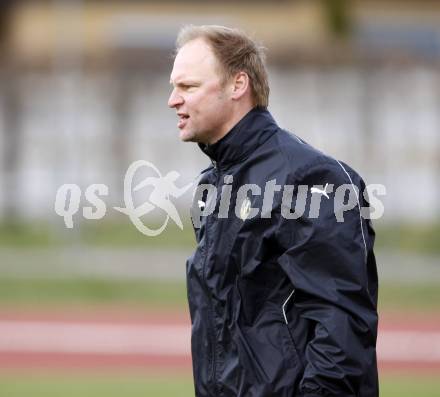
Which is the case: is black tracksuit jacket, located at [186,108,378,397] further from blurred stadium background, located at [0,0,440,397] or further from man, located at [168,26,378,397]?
blurred stadium background, located at [0,0,440,397]

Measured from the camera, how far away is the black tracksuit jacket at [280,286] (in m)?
3.40

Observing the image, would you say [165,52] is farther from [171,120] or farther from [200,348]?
[200,348]

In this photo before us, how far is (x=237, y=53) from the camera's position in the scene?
366cm

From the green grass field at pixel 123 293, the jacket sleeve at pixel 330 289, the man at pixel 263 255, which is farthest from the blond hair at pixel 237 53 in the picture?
the green grass field at pixel 123 293

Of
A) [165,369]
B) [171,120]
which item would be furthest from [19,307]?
[171,120]

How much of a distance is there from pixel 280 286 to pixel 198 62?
0.71 metres

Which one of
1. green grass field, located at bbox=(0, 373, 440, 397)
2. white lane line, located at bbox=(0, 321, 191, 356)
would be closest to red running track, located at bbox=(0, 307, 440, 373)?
white lane line, located at bbox=(0, 321, 191, 356)

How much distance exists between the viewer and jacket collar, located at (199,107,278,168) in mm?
3635

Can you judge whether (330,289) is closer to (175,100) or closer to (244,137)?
(244,137)

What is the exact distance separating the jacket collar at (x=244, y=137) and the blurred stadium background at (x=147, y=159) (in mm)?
8262

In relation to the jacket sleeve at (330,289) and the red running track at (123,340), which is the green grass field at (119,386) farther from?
the jacket sleeve at (330,289)

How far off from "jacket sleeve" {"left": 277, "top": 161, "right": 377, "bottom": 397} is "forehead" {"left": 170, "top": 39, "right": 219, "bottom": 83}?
0.43m

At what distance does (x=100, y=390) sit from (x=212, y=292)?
586 centimetres

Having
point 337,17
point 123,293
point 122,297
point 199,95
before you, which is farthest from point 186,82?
point 337,17
